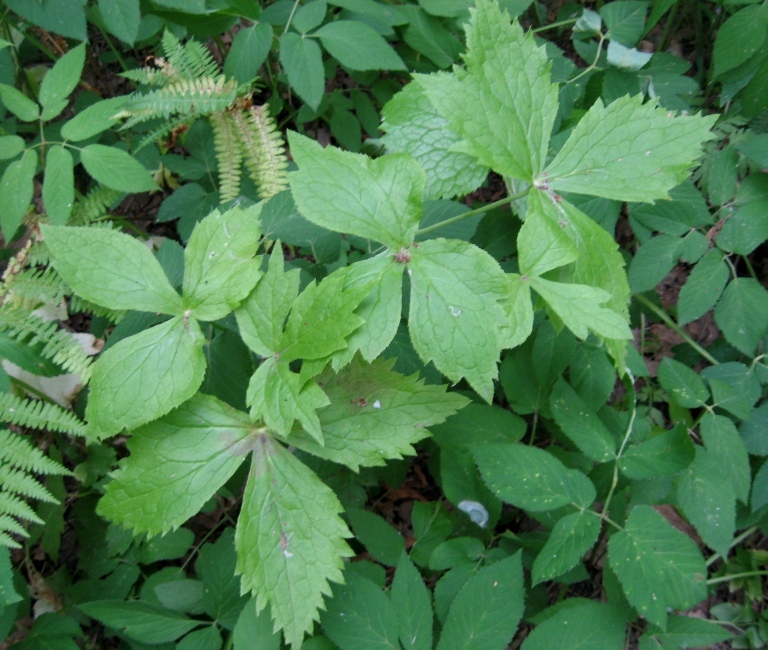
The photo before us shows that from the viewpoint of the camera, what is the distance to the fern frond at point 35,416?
5.47 ft

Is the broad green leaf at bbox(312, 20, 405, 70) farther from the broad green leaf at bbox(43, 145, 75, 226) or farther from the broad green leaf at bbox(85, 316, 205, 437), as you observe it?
the broad green leaf at bbox(85, 316, 205, 437)

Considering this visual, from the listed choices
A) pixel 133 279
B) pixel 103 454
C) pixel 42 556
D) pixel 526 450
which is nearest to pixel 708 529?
pixel 526 450

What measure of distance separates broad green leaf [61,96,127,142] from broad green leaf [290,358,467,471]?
4.00 ft

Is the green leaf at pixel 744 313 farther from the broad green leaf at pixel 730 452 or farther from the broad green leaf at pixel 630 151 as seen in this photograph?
the broad green leaf at pixel 630 151

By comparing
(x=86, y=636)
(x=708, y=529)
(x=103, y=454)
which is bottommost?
(x=86, y=636)

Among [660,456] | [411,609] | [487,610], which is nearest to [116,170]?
[411,609]

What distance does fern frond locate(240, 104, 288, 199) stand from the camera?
75.1 inches

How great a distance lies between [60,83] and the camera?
191 centimetres

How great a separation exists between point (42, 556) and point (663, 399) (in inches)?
109

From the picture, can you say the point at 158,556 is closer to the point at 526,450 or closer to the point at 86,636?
the point at 86,636

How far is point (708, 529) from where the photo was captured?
70.5 inches

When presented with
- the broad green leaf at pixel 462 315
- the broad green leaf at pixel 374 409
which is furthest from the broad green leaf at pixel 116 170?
the broad green leaf at pixel 462 315

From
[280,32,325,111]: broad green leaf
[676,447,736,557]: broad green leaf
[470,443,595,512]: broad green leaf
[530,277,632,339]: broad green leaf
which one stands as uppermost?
[280,32,325,111]: broad green leaf

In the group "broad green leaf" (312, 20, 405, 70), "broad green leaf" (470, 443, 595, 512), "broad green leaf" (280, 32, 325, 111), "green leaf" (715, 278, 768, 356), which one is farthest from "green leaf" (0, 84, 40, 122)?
"green leaf" (715, 278, 768, 356)
